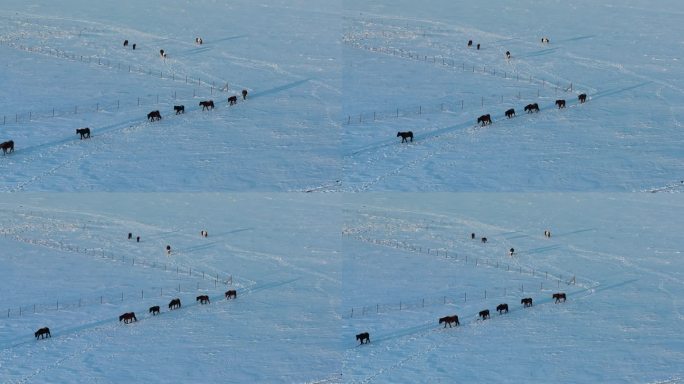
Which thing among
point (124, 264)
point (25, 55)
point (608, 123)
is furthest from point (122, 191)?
point (608, 123)

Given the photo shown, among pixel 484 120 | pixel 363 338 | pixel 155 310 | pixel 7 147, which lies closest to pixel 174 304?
pixel 155 310

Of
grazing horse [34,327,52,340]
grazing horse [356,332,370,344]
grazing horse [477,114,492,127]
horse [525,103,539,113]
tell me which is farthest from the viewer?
horse [525,103,539,113]

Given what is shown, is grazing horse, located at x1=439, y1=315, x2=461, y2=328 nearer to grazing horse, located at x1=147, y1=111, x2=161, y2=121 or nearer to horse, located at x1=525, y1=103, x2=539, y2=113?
horse, located at x1=525, y1=103, x2=539, y2=113

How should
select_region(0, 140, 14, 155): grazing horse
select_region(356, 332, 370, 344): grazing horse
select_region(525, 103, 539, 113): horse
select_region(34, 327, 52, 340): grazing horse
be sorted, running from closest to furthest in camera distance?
select_region(356, 332, 370, 344): grazing horse < select_region(34, 327, 52, 340): grazing horse < select_region(0, 140, 14, 155): grazing horse < select_region(525, 103, 539, 113): horse

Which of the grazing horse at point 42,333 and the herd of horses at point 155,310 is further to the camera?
the herd of horses at point 155,310

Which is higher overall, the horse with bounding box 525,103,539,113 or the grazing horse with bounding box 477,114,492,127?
the horse with bounding box 525,103,539,113

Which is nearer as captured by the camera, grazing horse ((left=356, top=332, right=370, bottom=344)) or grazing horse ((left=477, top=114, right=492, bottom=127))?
grazing horse ((left=356, top=332, right=370, bottom=344))

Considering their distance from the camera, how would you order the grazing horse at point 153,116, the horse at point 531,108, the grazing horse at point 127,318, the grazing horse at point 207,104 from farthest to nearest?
1. the grazing horse at point 207,104
2. the horse at point 531,108
3. the grazing horse at point 153,116
4. the grazing horse at point 127,318

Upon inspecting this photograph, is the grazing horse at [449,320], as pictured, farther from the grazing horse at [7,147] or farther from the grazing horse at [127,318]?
the grazing horse at [7,147]

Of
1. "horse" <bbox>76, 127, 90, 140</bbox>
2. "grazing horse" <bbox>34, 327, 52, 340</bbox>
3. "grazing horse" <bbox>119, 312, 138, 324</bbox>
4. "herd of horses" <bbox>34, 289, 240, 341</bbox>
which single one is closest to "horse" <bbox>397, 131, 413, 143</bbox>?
"herd of horses" <bbox>34, 289, 240, 341</bbox>

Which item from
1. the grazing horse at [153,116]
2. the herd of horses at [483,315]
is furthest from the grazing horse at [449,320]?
the grazing horse at [153,116]
